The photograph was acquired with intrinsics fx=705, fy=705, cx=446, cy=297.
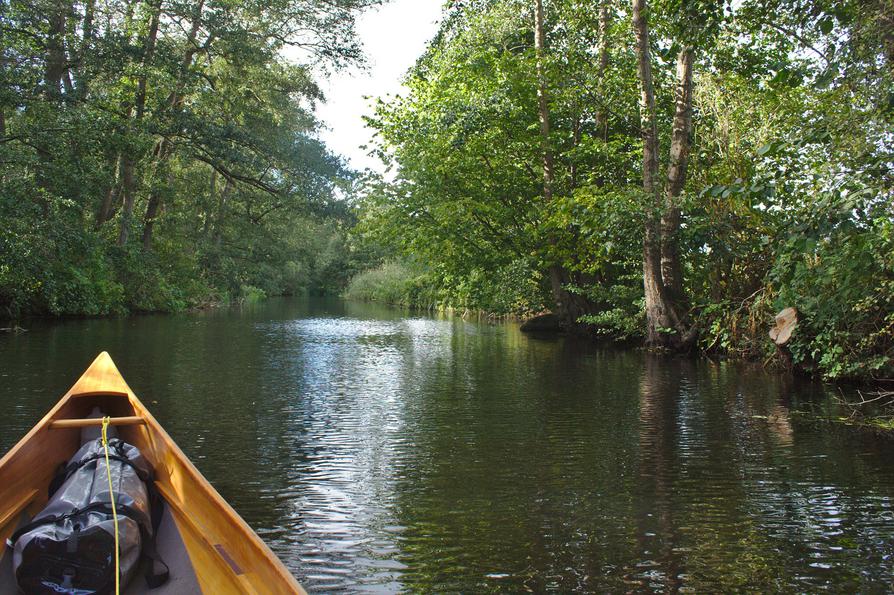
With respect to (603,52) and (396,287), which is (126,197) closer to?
(603,52)

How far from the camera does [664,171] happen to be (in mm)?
14922

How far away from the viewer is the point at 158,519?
3898 mm

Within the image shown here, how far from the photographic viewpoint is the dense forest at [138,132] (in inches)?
632

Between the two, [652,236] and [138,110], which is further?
[138,110]

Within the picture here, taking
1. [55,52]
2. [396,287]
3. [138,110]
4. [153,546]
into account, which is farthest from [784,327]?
[396,287]

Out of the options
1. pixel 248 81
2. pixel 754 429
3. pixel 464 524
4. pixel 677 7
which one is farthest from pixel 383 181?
pixel 464 524

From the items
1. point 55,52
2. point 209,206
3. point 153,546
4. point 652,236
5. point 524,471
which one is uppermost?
point 55,52

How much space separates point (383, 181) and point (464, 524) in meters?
17.0

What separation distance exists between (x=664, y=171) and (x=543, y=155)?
183 inches

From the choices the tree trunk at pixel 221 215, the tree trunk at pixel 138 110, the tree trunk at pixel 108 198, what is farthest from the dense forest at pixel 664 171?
the tree trunk at pixel 221 215

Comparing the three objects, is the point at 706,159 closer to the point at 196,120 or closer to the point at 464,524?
the point at 464,524

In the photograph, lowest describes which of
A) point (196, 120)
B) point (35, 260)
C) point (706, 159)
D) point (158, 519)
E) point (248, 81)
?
point (158, 519)

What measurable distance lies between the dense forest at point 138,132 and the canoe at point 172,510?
1260 cm

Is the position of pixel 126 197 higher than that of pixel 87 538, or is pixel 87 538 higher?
pixel 126 197
